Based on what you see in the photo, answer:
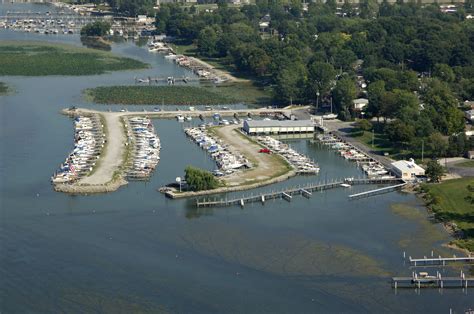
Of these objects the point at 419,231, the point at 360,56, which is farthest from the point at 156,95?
the point at 419,231

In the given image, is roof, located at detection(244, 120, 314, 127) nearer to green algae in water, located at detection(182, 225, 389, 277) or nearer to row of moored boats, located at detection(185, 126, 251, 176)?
row of moored boats, located at detection(185, 126, 251, 176)

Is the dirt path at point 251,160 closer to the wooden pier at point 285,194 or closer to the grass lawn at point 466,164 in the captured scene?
the wooden pier at point 285,194

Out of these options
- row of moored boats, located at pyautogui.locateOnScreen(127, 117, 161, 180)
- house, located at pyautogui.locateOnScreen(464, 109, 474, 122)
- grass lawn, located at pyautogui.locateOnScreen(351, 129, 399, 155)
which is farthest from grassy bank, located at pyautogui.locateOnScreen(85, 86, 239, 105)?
house, located at pyautogui.locateOnScreen(464, 109, 474, 122)

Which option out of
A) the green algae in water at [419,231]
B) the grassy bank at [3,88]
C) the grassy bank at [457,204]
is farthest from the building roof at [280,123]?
the grassy bank at [3,88]

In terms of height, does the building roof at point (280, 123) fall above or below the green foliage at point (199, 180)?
above

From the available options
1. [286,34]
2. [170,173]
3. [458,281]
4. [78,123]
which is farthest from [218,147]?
[286,34]
